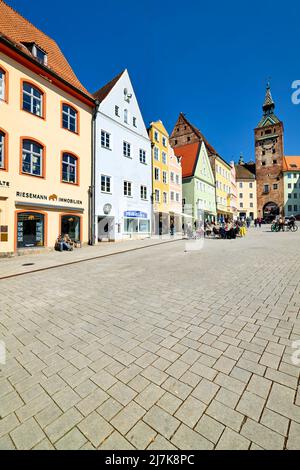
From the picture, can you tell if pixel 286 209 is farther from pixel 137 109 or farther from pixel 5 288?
pixel 5 288

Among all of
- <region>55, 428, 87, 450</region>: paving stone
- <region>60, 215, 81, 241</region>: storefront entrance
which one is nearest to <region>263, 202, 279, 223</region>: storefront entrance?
<region>60, 215, 81, 241</region>: storefront entrance

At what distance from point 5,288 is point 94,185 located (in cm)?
1272

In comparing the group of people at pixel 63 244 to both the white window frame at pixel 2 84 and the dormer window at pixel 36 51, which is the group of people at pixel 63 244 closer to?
the white window frame at pixel 2 84

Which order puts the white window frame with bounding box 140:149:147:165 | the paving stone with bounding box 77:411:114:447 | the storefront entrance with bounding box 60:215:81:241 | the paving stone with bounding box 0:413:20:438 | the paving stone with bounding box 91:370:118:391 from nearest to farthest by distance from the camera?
the paving stone with bounding box 77:411:114:447, the paving stone with bounding box 0:413:20:438, the paving stone with bounding box 91:370:118:391, the storefront entrance with bounding box 60:215:81:241, the white window frame with bounding box 140:149:147:165

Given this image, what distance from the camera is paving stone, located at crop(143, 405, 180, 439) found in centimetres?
189

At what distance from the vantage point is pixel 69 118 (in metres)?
16.3

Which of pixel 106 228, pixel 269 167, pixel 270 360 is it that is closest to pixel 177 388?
pixel 270 360

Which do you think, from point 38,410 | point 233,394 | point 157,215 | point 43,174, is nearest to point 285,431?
point 233,394

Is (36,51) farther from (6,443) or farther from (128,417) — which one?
(128,417)

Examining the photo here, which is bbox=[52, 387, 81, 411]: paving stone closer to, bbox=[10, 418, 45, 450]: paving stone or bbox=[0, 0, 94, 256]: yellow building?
bbox=[10, 418, 45, 450]: paving stone

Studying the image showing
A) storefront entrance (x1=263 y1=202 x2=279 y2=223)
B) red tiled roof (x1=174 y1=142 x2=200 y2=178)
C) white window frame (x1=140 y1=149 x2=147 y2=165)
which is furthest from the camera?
storefront entrance (x1=263 y1=202 x2=279 y2=223)

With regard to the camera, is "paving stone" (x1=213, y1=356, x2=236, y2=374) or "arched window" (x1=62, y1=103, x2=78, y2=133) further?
"arched window" (x1=62, y1=103, x2=78, y2=133)

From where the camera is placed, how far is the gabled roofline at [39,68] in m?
12.3

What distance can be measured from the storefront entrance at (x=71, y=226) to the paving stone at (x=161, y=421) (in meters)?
15.0
